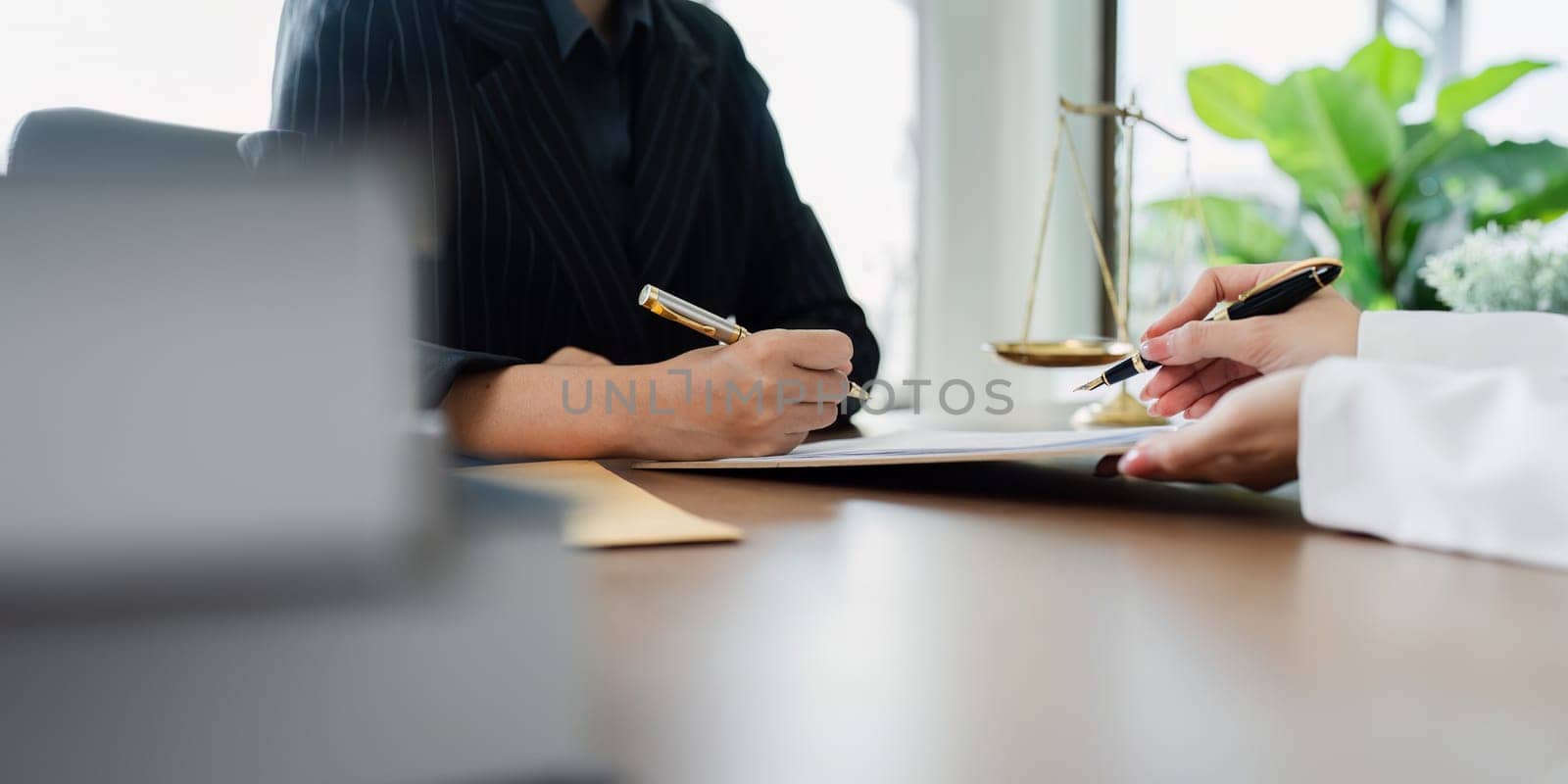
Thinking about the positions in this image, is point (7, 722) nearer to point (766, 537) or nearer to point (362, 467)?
point (362, 467)

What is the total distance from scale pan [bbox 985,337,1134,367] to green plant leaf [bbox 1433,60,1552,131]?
7.60 feet

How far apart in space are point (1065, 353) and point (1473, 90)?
7.97 ft

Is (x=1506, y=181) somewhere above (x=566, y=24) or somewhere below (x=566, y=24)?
above

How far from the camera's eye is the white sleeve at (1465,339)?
70cm

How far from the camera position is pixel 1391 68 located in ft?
9.97

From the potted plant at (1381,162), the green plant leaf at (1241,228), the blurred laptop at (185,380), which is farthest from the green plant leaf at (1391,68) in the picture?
the blurred laptop at (185,380)

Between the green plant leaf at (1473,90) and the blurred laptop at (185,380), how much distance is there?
3406 millimetres

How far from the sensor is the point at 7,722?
17 centimetres

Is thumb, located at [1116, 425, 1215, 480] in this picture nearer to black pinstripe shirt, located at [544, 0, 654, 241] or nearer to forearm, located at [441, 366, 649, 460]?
forearm, located at [441, 366, 649, 460]

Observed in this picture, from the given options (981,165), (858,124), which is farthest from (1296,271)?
(981,165)

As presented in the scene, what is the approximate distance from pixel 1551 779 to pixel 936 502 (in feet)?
1.26

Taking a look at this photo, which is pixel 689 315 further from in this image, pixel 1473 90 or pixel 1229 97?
pixel 1473 90

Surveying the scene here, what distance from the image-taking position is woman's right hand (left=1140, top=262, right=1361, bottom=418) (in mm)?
739

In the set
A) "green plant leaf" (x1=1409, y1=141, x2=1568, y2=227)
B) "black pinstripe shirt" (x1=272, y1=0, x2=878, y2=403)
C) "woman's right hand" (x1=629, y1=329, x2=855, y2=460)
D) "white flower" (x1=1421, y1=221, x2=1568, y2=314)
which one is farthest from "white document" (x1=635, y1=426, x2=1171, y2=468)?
"green plant leaf" (x1=1409, y1=141, x2=1568, y2=227)
